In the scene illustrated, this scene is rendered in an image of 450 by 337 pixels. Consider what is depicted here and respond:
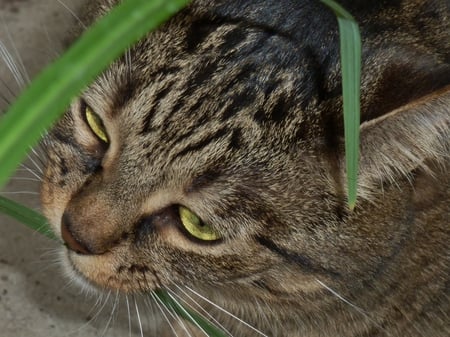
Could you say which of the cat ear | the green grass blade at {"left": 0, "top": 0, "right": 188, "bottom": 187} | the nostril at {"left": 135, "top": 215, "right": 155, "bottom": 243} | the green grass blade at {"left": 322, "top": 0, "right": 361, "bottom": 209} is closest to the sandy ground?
the nostril at {"left": 135, "top": 215, "right": 155, "bottom": 243}

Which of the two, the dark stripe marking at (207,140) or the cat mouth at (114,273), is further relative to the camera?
the cat mouth at (114,273)

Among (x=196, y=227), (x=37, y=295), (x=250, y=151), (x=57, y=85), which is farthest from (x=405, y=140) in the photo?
(x=37, y=295)

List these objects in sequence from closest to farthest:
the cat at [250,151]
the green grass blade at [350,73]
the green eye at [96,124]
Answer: the green grass blade at [350,73] < the cat at [250,151] < the green eye at [96,124]

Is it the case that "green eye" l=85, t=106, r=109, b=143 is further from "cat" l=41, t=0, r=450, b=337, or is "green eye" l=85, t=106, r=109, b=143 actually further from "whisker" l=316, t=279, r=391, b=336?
"whisker" l=316, t=279, r=391, b=336

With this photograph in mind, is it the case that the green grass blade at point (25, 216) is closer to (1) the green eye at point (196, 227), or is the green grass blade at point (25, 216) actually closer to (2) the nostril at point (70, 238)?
(2) the nostril at point (70, 238)

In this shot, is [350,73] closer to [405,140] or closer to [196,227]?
[405,140]

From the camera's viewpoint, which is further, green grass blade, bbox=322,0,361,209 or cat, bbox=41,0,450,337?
cat, bbox=41,0,450,337

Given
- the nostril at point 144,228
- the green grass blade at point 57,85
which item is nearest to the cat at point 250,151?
the nostril at point 144,228
